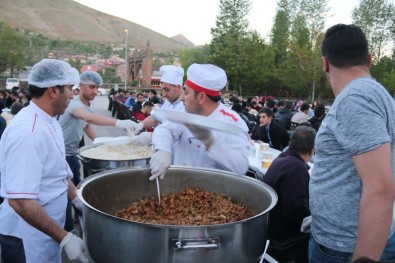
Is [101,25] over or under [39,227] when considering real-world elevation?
over

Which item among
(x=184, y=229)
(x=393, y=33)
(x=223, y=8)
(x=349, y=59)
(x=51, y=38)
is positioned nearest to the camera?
(x=184, y=229)

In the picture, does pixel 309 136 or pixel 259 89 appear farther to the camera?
pixel 259 89

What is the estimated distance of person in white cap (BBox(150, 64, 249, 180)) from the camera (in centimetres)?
204

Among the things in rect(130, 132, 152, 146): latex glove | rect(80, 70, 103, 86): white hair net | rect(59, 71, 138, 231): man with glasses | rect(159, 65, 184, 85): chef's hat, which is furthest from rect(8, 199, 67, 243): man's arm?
rect(159, 65, 184, 85): chef's hat

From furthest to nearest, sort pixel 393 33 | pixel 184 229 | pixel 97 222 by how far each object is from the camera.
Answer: pixel 393 33
pixel 97 222
pixel 184 229

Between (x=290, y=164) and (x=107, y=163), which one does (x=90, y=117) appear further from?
(x=290, y=164)

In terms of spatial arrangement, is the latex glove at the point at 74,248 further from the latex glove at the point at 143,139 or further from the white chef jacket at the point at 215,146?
the latex glove at the point at 143,139

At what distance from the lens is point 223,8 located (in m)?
42.1

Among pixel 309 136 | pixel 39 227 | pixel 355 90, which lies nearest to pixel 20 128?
pixel 39 227

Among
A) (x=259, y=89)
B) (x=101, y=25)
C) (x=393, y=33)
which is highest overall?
(x=101, y=25)

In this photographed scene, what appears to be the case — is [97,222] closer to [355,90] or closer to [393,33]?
[355,90]

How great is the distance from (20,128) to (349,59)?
1612mm

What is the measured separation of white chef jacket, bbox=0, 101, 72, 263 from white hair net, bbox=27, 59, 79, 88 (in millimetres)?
137

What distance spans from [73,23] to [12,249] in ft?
548
